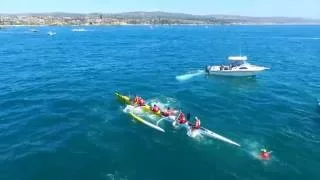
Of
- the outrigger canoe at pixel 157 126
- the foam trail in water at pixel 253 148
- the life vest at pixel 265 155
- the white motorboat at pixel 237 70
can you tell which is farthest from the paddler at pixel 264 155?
the white motorboat at pixel 237 70

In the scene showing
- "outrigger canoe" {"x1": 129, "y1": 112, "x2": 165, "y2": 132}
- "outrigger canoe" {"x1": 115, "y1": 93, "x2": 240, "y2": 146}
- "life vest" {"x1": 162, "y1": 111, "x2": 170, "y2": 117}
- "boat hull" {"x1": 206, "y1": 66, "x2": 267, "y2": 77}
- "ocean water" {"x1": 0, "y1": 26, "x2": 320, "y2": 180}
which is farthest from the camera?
"boat hull" {"x1": 206, "y1": 66, "x2": 267, "y2": 77}

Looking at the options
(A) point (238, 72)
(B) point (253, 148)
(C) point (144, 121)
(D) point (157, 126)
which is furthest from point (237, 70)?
(B) point (253, 148)

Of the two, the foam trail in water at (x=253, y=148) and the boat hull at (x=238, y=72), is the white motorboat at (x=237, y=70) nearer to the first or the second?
the boat hull at (x=238, y=72)

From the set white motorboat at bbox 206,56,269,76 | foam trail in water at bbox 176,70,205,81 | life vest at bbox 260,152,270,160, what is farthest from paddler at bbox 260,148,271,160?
foam trail in water at bbox 176,70,205,81

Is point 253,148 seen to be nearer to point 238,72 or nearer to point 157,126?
point 157,126

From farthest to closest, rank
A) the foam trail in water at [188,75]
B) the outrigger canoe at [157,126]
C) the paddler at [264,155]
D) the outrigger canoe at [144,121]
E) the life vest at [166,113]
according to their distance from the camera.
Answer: the foam trail in water at [188,75]
the life vest at [166,113]
the outrigger canoe at [144,121]
the outrigger canoe at [157,126]
the paddler at [264,155]

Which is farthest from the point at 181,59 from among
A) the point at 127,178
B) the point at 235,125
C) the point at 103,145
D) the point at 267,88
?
the point at 127,178

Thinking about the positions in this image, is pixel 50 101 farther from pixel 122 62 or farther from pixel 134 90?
pixel 122 62

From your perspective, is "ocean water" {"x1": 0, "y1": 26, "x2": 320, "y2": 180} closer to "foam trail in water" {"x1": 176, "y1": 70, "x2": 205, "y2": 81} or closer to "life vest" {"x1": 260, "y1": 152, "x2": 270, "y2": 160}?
"foam trail in water" {"x1": 176, "y1": 70, "x2": 205, "y2": 81}
